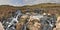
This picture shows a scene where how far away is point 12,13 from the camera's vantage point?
58.3 inches

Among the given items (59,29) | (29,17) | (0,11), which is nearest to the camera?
(59,29)

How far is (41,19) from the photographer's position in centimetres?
137

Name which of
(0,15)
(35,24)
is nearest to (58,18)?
(35,24)

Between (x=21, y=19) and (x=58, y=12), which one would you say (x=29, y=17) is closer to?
(x=21, y=19)

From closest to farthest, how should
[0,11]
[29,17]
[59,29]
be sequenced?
[59,29] → [29,17] → [0,11]

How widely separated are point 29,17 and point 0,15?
332 mm

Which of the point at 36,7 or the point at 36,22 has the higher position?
the point at 36,7

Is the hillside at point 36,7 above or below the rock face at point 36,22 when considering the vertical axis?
above

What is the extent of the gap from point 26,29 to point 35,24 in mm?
105

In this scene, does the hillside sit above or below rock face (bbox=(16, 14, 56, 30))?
above

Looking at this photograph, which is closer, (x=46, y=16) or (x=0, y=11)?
(x=46, y=16)

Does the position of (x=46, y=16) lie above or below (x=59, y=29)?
above

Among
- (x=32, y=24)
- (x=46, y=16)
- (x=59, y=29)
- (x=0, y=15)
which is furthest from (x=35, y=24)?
(x=0, y=15)

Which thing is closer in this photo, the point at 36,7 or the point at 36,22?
the point at 36,22
